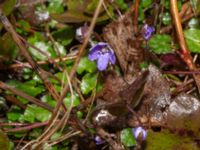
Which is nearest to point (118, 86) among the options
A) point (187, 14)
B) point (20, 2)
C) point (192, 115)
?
point (192, 115)

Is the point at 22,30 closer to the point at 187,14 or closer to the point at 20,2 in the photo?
the point at 20,2

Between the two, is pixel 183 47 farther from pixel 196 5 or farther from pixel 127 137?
pixel 127 137

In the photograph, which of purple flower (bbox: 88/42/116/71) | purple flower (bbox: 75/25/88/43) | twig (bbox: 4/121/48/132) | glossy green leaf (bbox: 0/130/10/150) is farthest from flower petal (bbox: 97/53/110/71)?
glossy green leaf (bbox: 0/130/10/150)

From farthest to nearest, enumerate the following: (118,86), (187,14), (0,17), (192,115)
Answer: (187,14) < (118,86) < (192,115) < (0,17)

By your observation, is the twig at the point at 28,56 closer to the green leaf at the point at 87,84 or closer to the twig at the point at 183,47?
the green leaf at the point at 87,84

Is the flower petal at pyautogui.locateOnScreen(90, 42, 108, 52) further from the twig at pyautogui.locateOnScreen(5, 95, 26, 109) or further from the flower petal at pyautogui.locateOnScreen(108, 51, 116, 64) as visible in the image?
the twig at pyautogui.locateOnScreen(5, 95, 26, 109)
